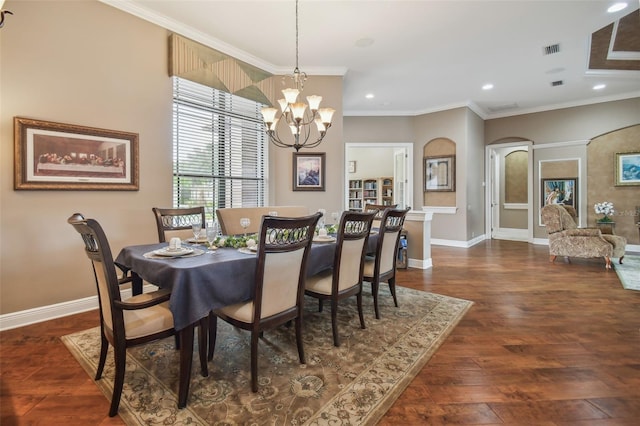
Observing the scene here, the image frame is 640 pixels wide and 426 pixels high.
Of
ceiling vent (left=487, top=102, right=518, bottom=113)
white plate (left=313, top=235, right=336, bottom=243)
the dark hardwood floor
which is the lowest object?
the dark hardwood floor

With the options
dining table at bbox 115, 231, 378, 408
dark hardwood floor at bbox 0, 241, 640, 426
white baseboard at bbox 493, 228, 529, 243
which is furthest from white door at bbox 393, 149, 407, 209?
dining table at bbox 115, 231, 378, 408

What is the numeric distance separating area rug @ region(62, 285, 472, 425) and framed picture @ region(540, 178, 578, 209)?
5.84 meters

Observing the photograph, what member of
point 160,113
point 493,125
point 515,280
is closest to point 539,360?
point 515,280

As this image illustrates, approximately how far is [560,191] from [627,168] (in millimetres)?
1125

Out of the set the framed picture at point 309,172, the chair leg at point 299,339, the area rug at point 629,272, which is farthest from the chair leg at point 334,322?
the area rug at point 629,272

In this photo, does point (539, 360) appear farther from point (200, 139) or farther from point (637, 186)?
point (637, 186)

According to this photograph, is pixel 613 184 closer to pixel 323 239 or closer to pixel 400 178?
pixel 400 178

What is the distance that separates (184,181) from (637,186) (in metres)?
8.20

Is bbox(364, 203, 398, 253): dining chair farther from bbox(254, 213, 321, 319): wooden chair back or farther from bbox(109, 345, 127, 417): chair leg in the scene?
bbox(109, 345, 127, 417): chair leg

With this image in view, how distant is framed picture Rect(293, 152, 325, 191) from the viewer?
15.6 ft

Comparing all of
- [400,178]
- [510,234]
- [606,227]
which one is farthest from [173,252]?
[510,234]

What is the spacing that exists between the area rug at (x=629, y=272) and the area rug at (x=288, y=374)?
291 centimetres

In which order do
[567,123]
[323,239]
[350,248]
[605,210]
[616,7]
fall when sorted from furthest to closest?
1. [567,123]
2. [605,210]
3. [616,7]
4. [323,239]
5. [350,248]

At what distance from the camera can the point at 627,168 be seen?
6.10 meters
